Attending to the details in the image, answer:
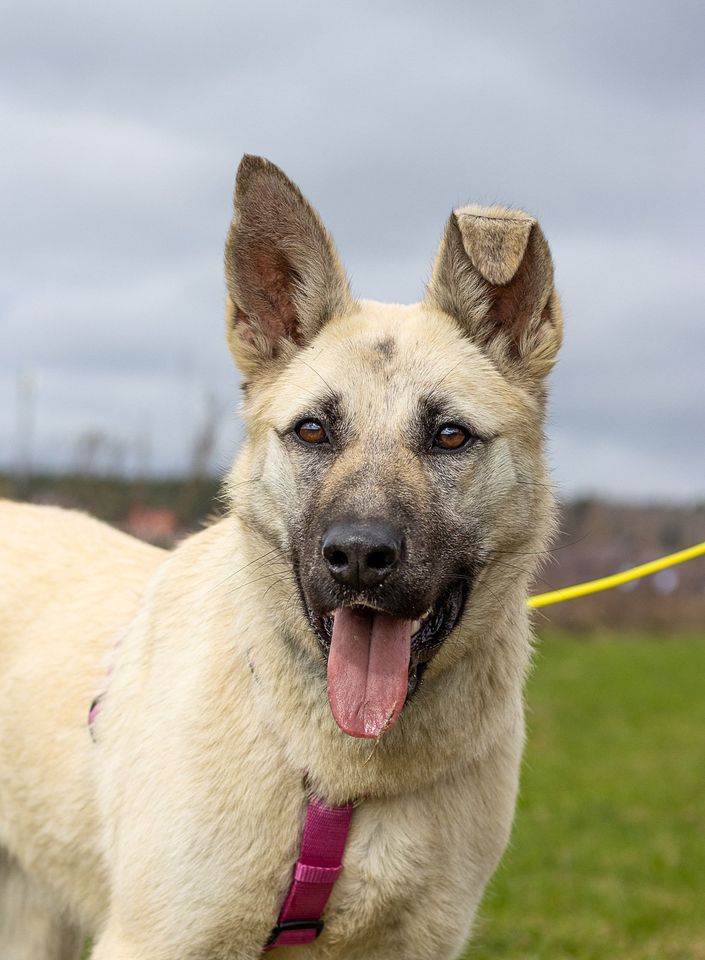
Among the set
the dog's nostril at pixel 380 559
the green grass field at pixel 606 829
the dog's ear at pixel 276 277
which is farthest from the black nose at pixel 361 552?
the green grass field at pixel 606 829

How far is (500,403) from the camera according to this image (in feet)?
11.2

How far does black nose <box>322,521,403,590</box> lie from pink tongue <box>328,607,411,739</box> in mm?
172

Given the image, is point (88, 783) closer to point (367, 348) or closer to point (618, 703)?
point (367, 348)

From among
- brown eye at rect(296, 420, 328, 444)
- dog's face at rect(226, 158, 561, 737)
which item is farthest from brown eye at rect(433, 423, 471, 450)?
brown eye at rect(296, 420, 328, 444)

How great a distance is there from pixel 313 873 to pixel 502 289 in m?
1.75

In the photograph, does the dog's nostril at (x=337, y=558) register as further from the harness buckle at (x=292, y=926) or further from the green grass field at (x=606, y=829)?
the green grass field at (x=606, y=829)

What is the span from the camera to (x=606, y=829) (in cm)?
918

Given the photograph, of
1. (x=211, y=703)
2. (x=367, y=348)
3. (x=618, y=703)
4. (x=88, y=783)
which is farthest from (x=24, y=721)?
(x=618, y=703)

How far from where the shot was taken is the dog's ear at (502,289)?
344 cm

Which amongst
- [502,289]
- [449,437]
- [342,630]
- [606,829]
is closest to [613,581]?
[502,289]

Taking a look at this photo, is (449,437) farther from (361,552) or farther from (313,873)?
(313,873)

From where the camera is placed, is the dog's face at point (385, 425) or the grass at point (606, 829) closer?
the dog's face at point (385, 425)

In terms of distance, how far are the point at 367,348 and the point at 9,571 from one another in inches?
68.0

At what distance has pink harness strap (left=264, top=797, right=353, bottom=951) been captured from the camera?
3.15 meters
